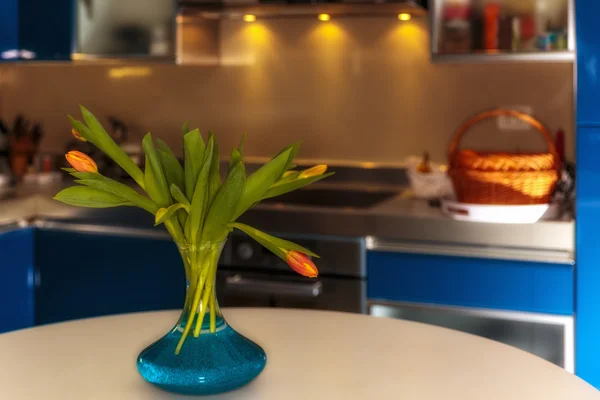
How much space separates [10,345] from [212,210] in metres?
0.50

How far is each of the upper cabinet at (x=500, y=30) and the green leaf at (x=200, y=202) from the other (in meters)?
1.73

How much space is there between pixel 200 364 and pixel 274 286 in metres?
1.52

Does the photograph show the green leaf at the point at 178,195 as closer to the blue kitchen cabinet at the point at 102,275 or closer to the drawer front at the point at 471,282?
the drawer front at the point at 471,282

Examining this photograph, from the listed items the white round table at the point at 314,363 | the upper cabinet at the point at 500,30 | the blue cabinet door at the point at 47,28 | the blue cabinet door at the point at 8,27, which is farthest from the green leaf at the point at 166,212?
the blue cabinet door at the point at 8,27

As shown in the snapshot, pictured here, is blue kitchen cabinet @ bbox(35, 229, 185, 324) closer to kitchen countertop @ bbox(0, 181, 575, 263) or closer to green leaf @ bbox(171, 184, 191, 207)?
kitchen countertop @ bbox(0, 181, 575, 263)

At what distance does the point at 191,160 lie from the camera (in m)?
1.17

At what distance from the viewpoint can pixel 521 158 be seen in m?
2.49

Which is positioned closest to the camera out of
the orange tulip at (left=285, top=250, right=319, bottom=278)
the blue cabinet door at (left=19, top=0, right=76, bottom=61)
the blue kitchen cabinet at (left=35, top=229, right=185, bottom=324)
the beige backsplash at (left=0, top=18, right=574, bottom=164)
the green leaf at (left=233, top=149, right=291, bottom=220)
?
the orange tulip at (left=285, top=250, right=319, bottom=278)

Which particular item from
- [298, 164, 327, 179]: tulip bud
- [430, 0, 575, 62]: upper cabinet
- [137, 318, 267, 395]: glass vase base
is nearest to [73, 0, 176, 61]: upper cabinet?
[430, 0, 575, 62]: upper cabinet

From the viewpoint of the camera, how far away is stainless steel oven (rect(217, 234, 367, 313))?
2.61m

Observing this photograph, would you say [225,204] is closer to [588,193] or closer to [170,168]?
[170,168]

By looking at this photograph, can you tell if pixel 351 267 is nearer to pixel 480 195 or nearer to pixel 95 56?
pixel 480 195

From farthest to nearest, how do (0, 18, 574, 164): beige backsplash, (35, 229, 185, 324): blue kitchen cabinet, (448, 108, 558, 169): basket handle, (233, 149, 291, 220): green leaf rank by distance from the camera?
(0, 18, 574, 164): beige backsplash → (35, 229, 185, 324): blue kitchen cabinet → (448, 108, 558, 169): basket handle → (233, 149, 291, 220): green leaf

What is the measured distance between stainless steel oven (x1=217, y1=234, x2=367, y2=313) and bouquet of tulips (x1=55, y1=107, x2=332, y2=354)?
144 cm
